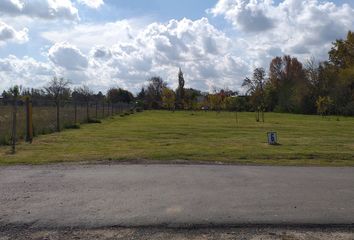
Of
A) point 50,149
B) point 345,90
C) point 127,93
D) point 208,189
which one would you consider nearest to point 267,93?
point 345,90

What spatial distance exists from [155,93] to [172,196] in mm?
118936

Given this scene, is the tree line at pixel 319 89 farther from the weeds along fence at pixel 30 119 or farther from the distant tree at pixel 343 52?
the weeds along fence at pixel 30 119

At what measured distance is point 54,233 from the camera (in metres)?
6.22

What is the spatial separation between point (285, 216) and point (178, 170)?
14.4 ft

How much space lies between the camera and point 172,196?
26.8 feet

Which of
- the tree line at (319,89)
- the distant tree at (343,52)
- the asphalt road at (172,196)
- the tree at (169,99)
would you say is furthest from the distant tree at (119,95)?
the asphalt road at (172,196)

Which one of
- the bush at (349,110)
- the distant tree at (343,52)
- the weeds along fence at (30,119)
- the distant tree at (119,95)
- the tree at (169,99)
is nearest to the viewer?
the weeds along fence at (30,119)

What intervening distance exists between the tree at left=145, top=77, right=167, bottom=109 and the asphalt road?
10908 centimetres

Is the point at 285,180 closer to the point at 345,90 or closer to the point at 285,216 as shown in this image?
the point at 285,216

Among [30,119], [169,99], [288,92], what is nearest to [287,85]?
[288,92]

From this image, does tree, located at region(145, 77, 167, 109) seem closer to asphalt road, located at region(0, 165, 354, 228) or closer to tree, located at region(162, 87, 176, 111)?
tree, located at region(162, 87, 176, 111)

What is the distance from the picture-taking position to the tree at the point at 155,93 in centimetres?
12125

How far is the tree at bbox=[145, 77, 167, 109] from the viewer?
398 feet

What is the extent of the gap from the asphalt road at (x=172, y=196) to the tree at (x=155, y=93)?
109 m
